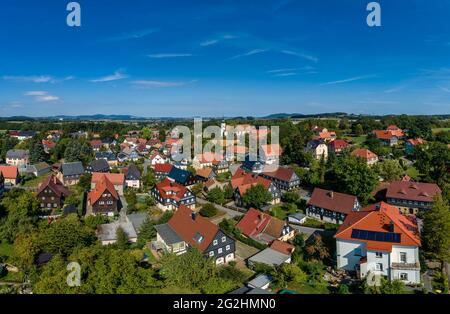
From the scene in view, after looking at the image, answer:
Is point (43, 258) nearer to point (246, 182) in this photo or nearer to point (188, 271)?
point (188, 271)

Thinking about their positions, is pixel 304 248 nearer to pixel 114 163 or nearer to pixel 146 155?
pixel 114 163

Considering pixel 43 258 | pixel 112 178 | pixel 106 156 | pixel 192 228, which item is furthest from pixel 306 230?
pixel 106 156

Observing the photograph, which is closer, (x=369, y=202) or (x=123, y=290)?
(x=123, y=290)

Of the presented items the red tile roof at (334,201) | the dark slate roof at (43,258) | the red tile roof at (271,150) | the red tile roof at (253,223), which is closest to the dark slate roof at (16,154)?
the red tile roof at (271,150)

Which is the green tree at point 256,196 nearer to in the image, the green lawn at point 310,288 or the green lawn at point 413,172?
the green lawn at point 310,288

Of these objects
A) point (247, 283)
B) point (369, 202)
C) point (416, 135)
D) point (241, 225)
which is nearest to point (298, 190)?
point (369, 202)

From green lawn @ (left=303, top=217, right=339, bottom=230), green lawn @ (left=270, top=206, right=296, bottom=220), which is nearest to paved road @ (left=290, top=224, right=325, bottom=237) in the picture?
green lawn @ (left=303, top=217, right=339, bottom=230)
